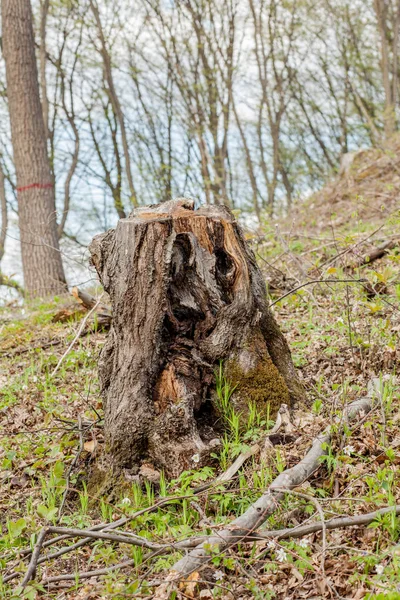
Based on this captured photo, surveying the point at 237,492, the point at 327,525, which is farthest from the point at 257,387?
the point at 327,525

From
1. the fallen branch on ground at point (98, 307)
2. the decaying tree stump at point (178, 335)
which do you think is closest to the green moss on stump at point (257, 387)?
the decaying tree stump at point (178, 335)

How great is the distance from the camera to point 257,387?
3797 mm

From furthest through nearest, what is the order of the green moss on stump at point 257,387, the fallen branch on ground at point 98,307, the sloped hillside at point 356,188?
the sloped hillside at point 356,188 → the fallen branch on ground at point 98,307 → the green moss on stump at point 257,387

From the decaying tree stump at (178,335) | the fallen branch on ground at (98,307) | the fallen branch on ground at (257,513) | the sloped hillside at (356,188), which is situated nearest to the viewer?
the fallen branch on ground at (257,513)

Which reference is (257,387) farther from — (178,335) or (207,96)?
(207,96)

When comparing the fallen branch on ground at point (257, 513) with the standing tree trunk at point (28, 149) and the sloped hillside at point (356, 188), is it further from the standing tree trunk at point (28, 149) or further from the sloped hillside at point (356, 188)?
the sloped hillside at point (356, 188)

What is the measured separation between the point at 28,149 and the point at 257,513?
8.15 metres

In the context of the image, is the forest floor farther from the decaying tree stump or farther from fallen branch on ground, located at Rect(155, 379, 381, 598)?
the decaying tree stump

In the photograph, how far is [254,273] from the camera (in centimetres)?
401

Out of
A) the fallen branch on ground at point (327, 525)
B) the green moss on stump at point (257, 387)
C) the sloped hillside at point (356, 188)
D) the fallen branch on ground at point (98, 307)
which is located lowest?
the fallen branch on ground at point (327, 525)

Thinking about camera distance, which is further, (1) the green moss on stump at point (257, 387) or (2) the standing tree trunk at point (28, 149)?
(2) the standing tree trunk at point (28, 149)

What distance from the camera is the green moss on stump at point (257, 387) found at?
12.3ft

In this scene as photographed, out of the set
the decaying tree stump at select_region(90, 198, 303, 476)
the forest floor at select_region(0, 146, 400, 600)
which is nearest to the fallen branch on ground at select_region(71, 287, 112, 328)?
the forest floor at select_region(0, 146, 400, 600)

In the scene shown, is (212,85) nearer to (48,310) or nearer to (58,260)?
(58,260)
